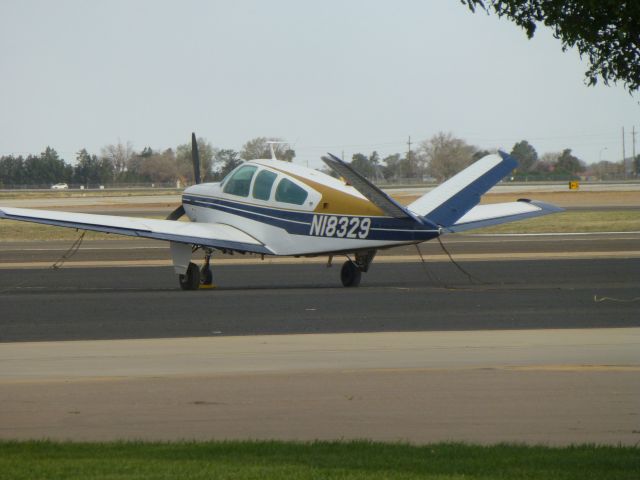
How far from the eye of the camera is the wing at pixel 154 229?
2203cm

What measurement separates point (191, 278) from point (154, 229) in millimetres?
1239

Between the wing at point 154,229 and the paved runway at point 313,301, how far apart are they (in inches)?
38.1

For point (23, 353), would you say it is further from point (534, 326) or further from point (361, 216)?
point (361, 216)

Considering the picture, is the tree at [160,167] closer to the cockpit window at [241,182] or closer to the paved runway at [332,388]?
the cockpit window at [241,182]

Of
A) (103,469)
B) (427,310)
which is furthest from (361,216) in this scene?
(103,469)

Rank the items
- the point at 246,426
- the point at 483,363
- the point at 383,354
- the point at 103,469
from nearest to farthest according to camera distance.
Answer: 1. the point at 103,469
2. the point at 246,426
3. the point at 483,363
4. the point at 383,354

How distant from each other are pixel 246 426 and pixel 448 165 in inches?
6061

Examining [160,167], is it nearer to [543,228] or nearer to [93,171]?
[93,171]

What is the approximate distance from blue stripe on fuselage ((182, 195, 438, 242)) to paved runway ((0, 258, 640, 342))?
3.62ft

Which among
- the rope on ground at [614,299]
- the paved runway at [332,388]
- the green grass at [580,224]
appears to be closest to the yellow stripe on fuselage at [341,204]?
the rope on ground at [614,299]

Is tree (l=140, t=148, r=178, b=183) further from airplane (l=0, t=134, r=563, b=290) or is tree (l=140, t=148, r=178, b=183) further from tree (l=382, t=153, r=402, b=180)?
airplane (l=0, t=134, r=563, b=290)

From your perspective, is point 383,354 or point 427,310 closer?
point 383,354

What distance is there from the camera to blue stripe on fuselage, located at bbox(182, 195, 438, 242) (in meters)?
21.1

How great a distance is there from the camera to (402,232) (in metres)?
21.1
